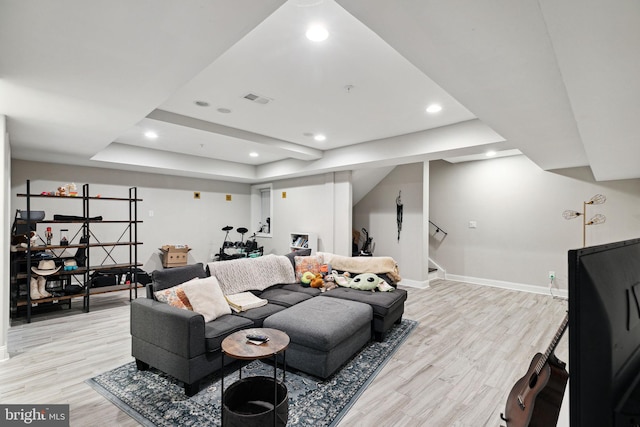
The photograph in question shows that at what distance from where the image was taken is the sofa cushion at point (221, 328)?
8.10ft

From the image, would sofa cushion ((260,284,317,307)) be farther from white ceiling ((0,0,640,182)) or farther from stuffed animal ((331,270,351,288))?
white ceiling ((0,0,640,182))

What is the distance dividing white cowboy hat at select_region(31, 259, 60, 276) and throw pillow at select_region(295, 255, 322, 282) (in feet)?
11.1

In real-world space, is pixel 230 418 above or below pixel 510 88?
below

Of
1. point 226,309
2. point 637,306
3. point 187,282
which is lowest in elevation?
point 226,309

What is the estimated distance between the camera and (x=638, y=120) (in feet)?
7.08

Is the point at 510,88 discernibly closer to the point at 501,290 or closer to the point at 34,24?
the point at 34,24

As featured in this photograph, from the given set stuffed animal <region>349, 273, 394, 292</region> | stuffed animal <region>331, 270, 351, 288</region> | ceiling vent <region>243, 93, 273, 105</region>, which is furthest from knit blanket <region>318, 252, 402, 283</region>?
ceiling vent <region>243, 93, 273, 105</region>

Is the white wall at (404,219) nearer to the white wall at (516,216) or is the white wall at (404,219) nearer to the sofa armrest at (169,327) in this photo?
the white wall at (516,216)

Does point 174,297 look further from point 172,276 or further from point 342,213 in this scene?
point 342,213

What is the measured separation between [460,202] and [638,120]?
4.57 metres

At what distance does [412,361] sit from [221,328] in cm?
185

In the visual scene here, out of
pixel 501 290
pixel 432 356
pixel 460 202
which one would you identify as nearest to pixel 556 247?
pixel 501 290

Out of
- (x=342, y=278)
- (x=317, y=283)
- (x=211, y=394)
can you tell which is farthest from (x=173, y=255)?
(x=211, y=394)

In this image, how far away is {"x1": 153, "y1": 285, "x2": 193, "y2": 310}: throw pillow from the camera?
2775 mm
